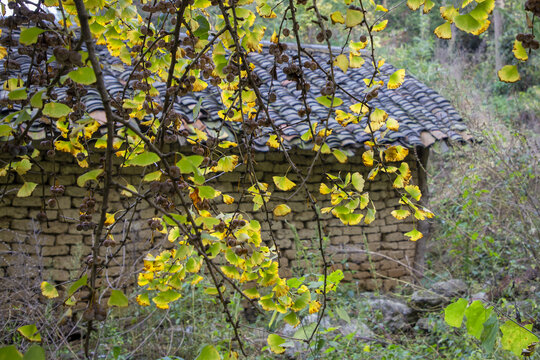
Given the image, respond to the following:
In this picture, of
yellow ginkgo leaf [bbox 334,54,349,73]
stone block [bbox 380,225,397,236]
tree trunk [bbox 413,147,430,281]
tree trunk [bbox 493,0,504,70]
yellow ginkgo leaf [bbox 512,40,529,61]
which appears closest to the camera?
yellow ginkgo leaf [bbox 512,40,529,61]

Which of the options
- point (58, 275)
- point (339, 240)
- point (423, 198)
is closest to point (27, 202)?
point (58, 275)

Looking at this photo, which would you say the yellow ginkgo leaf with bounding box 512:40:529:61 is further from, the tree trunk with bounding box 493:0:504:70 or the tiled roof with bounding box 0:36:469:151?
the tree trunk with bounding box 493:0:504:70

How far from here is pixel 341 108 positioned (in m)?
6.04

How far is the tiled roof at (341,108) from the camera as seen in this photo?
471 cm

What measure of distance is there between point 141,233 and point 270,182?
4.88ft

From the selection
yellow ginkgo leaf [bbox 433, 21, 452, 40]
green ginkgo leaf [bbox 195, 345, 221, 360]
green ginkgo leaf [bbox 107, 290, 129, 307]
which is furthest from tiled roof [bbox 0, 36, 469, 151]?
green ginkgo leaf [bbox 107, 290, 129, 307]

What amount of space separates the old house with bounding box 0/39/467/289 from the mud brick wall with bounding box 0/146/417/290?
0.4 inches

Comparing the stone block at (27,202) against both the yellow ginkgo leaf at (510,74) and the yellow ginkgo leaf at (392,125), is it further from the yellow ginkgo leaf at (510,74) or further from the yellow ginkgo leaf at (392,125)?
the yellow ginkgo leaf at (510,74)

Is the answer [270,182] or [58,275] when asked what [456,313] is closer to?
[58,275]

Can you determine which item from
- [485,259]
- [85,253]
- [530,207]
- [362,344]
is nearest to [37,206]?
[85,253]

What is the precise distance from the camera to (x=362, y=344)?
142 inches

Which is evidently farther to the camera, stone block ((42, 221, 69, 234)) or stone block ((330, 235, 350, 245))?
stone block ((330, 235, 350, 245))

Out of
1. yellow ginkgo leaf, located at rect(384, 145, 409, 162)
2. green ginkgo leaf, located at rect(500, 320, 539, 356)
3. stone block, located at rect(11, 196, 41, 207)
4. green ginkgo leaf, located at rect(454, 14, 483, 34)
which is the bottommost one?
stone block, located at rect(11, 196, 41, 207)

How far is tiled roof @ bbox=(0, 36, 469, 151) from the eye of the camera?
4707mm
